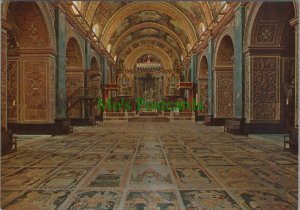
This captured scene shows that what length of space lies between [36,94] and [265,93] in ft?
32.8

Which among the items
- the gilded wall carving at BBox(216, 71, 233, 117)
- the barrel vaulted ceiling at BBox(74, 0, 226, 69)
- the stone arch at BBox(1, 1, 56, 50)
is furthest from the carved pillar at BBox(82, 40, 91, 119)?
the gilded wall carving at BBox(216, 71, 233, 117)

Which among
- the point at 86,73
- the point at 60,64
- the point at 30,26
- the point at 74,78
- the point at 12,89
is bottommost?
the point at 12,89

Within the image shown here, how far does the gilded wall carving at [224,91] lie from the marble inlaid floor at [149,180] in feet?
29.0

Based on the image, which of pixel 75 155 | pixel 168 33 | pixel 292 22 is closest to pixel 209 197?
pixel 75 155

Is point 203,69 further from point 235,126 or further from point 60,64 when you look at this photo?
point 60,64

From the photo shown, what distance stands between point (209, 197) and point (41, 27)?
9957mm

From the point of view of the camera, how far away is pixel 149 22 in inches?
1050

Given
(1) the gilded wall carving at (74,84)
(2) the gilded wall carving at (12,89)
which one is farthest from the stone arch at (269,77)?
(1) the gilded wall carving at (74,84)

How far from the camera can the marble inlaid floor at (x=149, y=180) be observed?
3.34 metres

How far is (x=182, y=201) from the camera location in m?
3.38

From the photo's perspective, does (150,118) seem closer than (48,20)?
No

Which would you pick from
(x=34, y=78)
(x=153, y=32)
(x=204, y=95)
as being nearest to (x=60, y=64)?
(x=34, y=78)

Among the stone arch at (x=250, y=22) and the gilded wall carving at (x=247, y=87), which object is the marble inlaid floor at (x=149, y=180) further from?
the stone arch at (x=250, y=22)

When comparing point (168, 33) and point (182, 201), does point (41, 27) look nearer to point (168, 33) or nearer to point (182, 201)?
point (182, 201)
